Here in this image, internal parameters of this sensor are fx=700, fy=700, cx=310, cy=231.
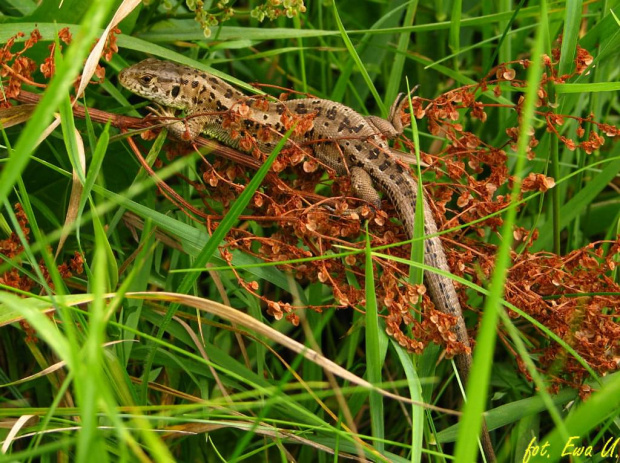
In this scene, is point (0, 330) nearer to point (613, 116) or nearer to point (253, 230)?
point (253, 230)

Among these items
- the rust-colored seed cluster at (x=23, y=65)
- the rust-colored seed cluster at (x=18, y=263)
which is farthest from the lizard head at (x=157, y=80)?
the rust-colored seed cluster at (x=18, y=263)

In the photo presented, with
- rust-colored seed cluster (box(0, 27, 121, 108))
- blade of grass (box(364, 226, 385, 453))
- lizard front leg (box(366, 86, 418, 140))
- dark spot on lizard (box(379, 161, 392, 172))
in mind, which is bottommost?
blade of grass (box(364, 226, 385, 453))

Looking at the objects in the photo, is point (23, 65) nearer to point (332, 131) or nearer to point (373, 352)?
point (332, 131)

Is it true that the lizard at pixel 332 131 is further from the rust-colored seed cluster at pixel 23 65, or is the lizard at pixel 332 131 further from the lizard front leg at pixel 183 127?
the rust-colored seed cluster at pixel 23 65

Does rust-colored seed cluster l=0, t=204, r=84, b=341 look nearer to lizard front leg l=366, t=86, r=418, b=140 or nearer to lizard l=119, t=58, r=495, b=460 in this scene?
lizard l=119, t=58, r=495, b=460

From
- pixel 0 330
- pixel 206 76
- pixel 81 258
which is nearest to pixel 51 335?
pixel 81 258

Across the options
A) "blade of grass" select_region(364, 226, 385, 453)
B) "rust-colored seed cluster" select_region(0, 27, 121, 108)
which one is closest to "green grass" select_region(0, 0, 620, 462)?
"blade of grass" select_region(364, 226, 385, 453)

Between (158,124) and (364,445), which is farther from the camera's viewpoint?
(158,124)

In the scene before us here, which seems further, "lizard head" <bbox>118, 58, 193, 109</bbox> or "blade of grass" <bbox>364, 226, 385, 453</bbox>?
"lizard head" <bbox>118, 58, 193, 109</bbox>
